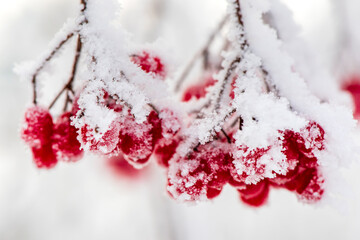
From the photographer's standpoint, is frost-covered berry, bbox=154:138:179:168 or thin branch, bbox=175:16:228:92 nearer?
frost-covered berry, bbox=154:138:179:168

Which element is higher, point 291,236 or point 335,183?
point 291,236

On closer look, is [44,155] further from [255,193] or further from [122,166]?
[122,166]

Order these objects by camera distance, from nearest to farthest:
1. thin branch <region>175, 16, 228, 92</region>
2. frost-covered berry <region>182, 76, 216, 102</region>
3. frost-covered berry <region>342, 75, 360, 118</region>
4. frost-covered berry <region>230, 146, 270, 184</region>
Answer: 1. frost-covered berry <region>230, 146, 270, 184</region>
2. frost-covered berry <region>182, 76, 216, 102</region>
3. thin branch <region>175, 16, 228, 92</region>
4. frost-covered berry <region>342, 75, 360, 118</region>

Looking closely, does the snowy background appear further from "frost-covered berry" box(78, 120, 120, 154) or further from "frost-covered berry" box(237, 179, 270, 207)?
"frost-covered berry" box(78, 120, 120, 154)

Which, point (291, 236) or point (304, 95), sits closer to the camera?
point (304, 95)

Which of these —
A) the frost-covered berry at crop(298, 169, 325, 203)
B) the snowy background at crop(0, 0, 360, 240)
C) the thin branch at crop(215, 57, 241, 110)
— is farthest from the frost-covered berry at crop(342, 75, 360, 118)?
the snowy background at crop(0, 0, 360, 240)

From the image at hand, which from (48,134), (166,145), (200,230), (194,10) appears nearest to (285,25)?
(166,145)

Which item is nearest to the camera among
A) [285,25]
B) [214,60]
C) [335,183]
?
[335,183]

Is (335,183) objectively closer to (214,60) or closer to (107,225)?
(214,60)
